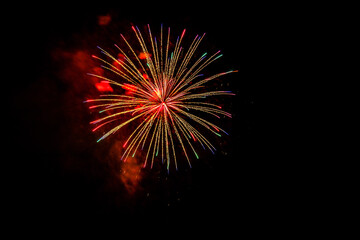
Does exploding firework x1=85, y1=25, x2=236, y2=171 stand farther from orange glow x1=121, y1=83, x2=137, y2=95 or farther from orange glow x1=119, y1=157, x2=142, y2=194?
orange glow x1=119, y1=157, x2=142, y2=194

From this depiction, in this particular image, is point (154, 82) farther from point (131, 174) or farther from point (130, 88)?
point (131, 174)

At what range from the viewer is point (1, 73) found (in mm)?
4109

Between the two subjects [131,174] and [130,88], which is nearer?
[130,88]

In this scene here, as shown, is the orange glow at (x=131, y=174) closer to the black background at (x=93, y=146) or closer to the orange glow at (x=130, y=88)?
the black background at (x=93, y=146)

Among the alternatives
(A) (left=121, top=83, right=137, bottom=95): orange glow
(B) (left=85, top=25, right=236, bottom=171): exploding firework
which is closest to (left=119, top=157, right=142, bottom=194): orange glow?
(B) (left=85, top=25, right=236, bottom=171): exploding firework

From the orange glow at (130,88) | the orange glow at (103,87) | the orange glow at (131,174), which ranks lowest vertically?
the orange glow at (131,174)

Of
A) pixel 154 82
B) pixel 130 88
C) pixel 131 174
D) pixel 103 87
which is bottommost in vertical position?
pixel 131 174

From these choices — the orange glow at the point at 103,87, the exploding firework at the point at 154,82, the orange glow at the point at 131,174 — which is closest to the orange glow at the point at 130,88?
the exploding firework at the point at 154,82

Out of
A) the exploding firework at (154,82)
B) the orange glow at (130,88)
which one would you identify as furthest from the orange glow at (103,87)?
the orange glow at (130,88)

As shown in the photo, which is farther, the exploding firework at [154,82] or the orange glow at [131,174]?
the orange glow at [131,174]

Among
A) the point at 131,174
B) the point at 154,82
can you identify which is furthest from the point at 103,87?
the point at 131,174

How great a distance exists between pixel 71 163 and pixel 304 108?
7303 millimetres

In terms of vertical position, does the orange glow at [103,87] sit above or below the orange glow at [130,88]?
above

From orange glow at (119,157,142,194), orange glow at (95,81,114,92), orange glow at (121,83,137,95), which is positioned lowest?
orange glow at (119,157,142,194)
